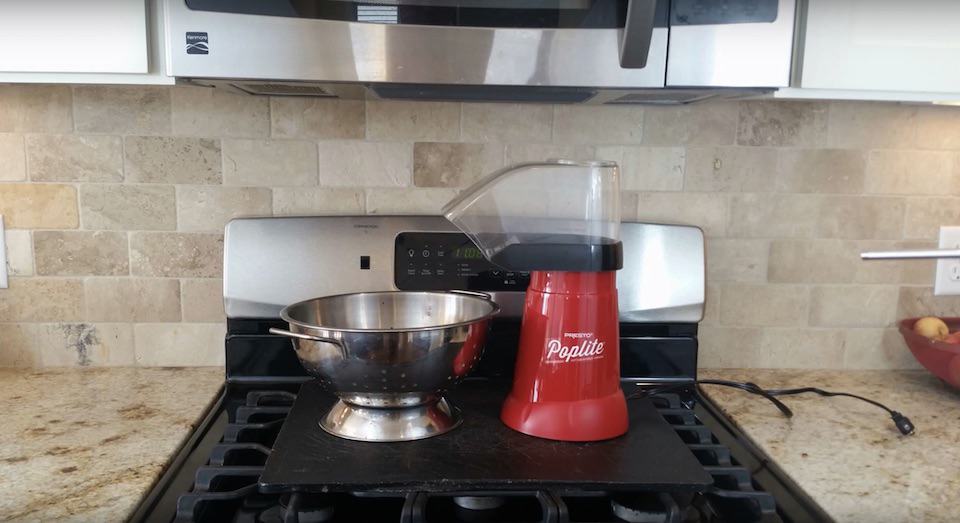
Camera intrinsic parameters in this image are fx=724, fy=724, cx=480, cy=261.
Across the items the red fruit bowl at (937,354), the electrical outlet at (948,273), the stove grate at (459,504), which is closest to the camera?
the stove grate at (459,504)

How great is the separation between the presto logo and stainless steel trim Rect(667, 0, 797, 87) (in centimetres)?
32

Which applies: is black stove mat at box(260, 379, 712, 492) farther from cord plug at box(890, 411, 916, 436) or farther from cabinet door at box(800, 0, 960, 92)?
cabinet door at box(800, 0, 960, 92)

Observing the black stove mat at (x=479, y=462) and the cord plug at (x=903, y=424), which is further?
the cord plug at (x=903, y=424)

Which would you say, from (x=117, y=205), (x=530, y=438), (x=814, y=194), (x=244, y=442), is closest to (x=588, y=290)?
(x=530, y=438)

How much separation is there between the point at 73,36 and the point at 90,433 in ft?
1.62

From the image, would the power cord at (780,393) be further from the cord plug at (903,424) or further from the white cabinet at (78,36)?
the white cabinet at (78,36)

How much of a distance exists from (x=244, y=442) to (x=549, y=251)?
1.48 ft

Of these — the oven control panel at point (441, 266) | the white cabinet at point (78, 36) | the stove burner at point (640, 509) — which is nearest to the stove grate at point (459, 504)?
the stove burner at point (640, 509)

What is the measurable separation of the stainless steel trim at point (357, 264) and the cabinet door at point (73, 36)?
0.34m

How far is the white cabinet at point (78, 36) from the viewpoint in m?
0.83

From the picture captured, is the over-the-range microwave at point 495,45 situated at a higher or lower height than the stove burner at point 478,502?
higher

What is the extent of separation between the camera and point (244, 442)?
2.98 feet

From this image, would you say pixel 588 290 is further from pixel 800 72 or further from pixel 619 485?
pixel 800 72

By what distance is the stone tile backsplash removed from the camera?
1159mm
